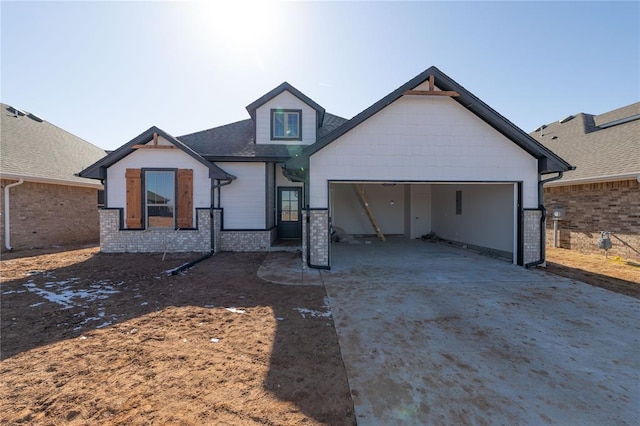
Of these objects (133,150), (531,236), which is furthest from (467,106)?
(133,150)

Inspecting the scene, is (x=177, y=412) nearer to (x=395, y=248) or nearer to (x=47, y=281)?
(x=47, y=281)

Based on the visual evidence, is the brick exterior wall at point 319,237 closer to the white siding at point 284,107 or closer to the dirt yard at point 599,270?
the white siding at point 284,107

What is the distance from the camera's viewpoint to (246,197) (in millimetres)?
10797

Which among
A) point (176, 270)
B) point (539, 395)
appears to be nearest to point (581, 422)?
point (539, 395)

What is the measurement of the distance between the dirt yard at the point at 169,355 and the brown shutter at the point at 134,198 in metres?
3.75

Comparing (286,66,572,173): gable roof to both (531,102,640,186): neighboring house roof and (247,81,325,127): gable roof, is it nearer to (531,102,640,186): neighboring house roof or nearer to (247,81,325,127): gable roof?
(531,102,640,186): neighboring house roof

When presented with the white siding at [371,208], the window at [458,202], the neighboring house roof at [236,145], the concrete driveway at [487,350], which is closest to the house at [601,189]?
the window at [458,202]

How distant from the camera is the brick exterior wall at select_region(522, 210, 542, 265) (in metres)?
8.20

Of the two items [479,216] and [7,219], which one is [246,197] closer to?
[479,216]

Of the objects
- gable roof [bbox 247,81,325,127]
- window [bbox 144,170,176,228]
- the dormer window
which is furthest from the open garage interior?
window [bbox 144,170,176,228]

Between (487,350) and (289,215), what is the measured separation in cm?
970

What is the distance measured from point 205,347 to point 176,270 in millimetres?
4346

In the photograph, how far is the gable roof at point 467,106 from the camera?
7703 millimetres

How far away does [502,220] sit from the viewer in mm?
9430
